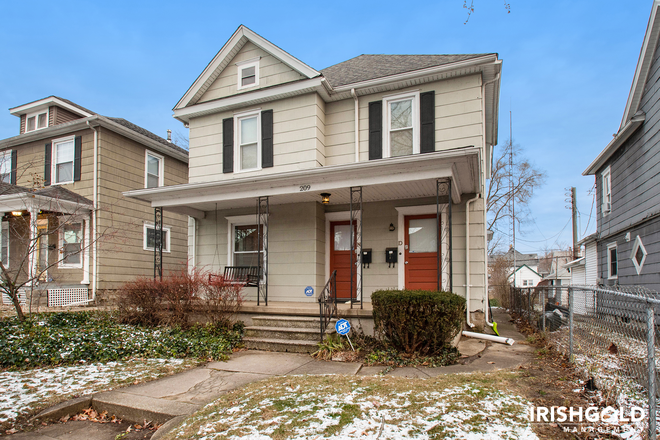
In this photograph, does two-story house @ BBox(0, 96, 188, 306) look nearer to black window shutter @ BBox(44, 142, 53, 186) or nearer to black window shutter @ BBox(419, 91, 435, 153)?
black window shutter @ BBox(44, 142, 53, 186)

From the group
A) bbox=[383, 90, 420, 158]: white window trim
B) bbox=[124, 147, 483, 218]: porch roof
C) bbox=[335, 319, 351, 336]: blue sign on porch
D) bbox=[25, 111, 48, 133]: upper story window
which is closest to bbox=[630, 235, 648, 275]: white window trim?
bbox=[124, 147, 483, 218]: porch roof

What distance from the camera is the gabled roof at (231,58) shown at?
9.29 m

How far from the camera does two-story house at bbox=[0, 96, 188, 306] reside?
37.9 feet

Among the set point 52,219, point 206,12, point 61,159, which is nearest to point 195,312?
point 206,12

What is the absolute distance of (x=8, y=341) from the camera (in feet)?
19.6

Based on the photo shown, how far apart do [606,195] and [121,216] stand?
51.6 ft

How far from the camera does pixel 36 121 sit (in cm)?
1377

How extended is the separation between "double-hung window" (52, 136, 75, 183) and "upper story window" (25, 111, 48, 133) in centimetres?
126

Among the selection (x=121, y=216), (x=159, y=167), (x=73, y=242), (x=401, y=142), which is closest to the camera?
(x=401, y=142)

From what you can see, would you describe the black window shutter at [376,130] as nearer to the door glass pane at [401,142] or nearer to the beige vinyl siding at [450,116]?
the beige vinyl siding at [450,116]

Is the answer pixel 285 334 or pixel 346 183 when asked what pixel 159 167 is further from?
pixel 285 334

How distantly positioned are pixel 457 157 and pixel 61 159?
12.4m

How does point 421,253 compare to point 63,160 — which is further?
point 63,160

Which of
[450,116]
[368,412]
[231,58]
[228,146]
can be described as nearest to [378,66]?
[450,116]
